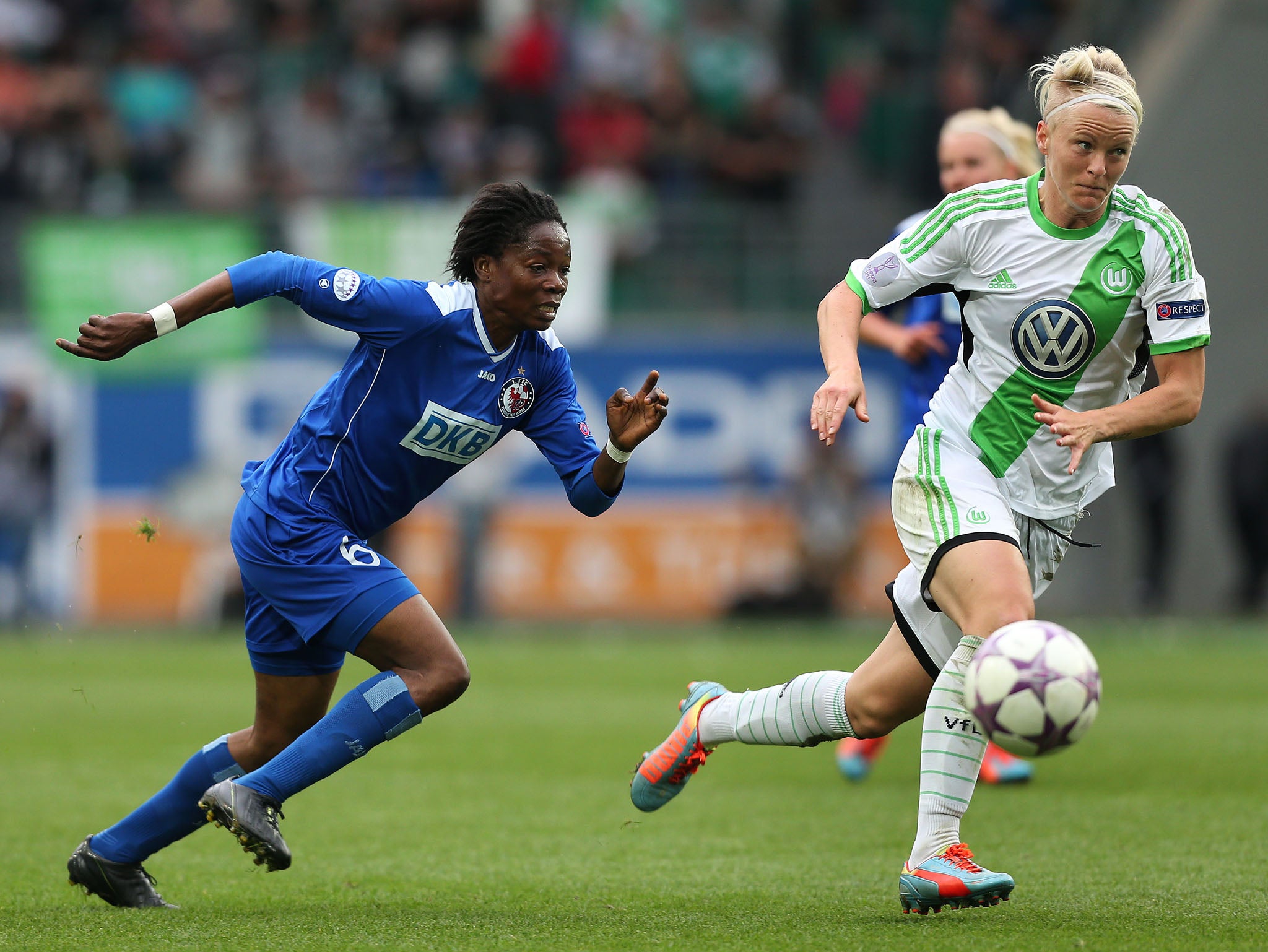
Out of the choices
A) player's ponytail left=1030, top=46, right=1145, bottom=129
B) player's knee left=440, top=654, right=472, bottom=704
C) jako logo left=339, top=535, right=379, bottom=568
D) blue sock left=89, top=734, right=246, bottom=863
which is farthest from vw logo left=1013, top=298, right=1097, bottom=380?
blue sock left=89, top=734, right=246, bottom=863

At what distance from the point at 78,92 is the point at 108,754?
452 inches

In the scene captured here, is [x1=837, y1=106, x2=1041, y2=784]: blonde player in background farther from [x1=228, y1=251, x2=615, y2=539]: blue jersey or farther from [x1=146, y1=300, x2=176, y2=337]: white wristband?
[x1=146, y1=300, x2=176, y2=337]: white wristband

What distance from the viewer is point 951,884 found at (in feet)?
14.7

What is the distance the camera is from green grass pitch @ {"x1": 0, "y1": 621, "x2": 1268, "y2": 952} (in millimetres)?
4480

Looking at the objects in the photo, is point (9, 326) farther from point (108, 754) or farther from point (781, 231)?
point (108, 754)

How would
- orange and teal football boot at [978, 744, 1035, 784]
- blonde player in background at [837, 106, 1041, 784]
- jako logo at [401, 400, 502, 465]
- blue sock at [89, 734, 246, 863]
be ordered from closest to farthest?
1. jako logo at [401, 400, 502, 465]
2. blue sock at [89, 734, 246, 863]
3. blonde player in background at [837, 106, 1041, 784]
4. orange and teal football boot at [978, 744, 1035, 784]

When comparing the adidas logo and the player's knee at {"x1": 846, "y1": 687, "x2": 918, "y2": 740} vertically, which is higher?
the adidas logo

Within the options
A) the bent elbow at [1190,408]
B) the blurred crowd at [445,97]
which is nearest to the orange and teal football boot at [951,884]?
the bent elbow at [1190,408]

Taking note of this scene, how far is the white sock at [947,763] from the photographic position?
4.59 m

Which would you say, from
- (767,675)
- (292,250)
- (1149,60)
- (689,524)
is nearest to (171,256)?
(292,250)

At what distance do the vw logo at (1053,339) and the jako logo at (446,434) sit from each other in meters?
1.59

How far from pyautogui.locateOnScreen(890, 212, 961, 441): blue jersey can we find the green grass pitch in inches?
67.8

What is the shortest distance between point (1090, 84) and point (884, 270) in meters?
0.76

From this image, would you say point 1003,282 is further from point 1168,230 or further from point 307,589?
point 307,589
